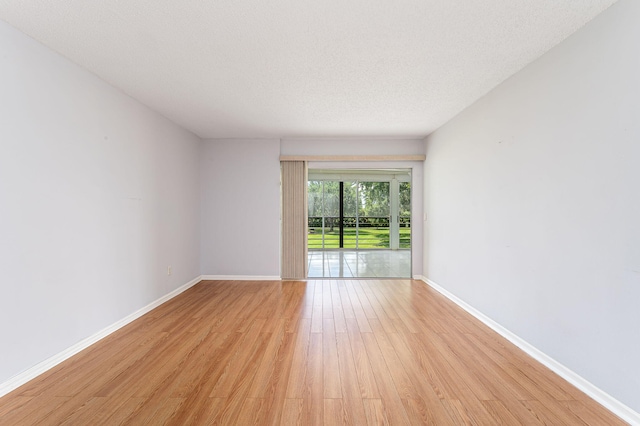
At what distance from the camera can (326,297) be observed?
14.0ft

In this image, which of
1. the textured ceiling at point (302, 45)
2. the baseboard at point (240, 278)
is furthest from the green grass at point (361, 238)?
the textured ceiling at point (302, 45)

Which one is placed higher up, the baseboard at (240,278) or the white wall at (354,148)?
the white wall at (354,148)

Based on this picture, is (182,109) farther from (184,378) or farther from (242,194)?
(184,378)

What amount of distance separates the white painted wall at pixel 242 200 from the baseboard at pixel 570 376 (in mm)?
3360

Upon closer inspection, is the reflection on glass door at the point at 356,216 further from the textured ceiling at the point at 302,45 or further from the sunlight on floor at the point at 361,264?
the textured ceiling at the point at 302,45

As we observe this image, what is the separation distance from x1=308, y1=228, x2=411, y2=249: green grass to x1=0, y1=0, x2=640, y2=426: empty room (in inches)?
210

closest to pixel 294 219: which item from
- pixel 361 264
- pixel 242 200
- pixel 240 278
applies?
pixel 242 200

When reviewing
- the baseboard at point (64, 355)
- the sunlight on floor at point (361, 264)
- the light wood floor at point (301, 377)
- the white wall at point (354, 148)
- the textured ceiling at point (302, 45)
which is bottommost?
the light wood floor at point (301, 377)

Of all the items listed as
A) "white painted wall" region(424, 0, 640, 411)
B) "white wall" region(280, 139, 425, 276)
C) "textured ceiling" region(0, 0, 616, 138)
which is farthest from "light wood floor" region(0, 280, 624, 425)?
"white wall" region(280, 139, 425, 276)

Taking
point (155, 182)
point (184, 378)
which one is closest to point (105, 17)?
point (155, 182)

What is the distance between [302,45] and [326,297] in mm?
3143

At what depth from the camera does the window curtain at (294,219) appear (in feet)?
17.5

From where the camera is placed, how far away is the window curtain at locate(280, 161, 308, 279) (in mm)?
5336

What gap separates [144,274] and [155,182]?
1148 mm
